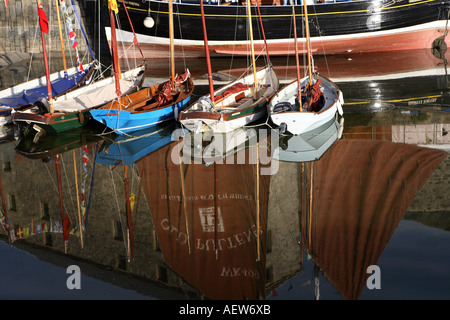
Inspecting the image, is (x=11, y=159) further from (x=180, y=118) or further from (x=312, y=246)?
(x=312, y=246)

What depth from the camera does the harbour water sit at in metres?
12.5

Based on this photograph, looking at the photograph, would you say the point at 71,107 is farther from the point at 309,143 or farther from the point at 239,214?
the point at 239,214

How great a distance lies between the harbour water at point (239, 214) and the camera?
12.5 metres

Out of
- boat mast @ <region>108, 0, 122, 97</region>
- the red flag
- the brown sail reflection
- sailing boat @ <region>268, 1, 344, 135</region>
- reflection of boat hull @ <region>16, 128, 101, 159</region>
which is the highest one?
boat mast @ <region>108, 0, 122, 97</region>

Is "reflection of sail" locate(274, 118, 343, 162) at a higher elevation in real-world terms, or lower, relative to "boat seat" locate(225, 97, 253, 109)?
lower

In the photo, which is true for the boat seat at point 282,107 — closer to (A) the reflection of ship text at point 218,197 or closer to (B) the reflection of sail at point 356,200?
(B) the reflection of sail at point 356,200

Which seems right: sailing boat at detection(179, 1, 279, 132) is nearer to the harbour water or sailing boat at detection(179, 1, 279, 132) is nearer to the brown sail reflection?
the harbour water

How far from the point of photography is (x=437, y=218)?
1503 cm

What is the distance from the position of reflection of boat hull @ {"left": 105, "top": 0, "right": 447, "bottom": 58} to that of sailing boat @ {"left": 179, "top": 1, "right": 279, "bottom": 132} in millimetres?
9726

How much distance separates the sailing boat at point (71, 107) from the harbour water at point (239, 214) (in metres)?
0.65

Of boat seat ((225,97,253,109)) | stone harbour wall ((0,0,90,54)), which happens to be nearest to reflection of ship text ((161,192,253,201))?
boat seat ((225,97,253,109))

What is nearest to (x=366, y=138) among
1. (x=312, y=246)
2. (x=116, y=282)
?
(x=312, y=246)

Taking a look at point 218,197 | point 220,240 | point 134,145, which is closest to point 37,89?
point 134,145

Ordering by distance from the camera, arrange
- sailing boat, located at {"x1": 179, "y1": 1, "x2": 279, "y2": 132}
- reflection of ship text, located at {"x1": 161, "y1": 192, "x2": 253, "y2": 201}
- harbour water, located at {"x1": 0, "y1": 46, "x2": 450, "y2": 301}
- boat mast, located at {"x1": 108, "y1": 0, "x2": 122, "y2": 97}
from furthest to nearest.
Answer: sailing boat, located at {"x1": 179, "y1": 1, "x2": 279, "y2": 132} < boat mast, located at {"x1": 108, "y1": 0, "x2": 122, "y2": 97} < reflection of ship text, located at {"x1": 161, "y1": 192, "x2": 253, "y2": 201} < harbour water, located at {"x1": 0, "y1": 46, "x2": 450, "y2": 301}
